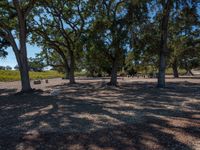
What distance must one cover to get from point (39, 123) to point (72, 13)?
1936 centimetres

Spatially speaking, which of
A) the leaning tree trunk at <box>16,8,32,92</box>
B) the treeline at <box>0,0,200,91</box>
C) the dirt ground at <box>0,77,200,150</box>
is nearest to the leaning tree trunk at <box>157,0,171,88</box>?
the treeline at <box>0,0,200,91</box>

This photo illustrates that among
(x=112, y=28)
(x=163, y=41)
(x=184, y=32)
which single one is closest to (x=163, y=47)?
(x=163, y=41)

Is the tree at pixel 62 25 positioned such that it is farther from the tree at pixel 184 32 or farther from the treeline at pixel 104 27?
the tree at pixel 184 32

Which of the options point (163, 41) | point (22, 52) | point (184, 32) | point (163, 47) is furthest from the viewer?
point (184, 32)

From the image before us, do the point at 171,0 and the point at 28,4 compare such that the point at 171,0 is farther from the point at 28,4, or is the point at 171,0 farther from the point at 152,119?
the point at 152,119

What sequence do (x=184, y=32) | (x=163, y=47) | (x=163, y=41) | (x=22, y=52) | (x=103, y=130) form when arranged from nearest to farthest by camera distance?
(x=103, y=130)
(x=22, y=52)
(x=163, y=47)
(x=163, y=41)
(x=184, y=32)

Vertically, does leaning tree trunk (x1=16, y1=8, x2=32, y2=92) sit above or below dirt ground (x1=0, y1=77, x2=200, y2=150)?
above

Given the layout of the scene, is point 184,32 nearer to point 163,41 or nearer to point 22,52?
point 163,41

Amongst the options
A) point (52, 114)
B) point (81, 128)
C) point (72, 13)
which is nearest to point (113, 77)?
point (72, 13)

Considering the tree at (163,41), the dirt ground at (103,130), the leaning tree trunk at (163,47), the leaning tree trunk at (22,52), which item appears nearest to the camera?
the dirt ground at (103,130)

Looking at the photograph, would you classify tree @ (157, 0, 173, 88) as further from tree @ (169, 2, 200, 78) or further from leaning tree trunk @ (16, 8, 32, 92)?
leaning tree trunk @ (16, 8, 32, 92)

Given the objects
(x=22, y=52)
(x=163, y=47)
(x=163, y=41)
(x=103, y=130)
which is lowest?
(x=103, y=130)

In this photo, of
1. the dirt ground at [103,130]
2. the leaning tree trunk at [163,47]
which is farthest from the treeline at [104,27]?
the dirt ground at [103,130]

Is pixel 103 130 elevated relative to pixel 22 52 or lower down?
lower down
